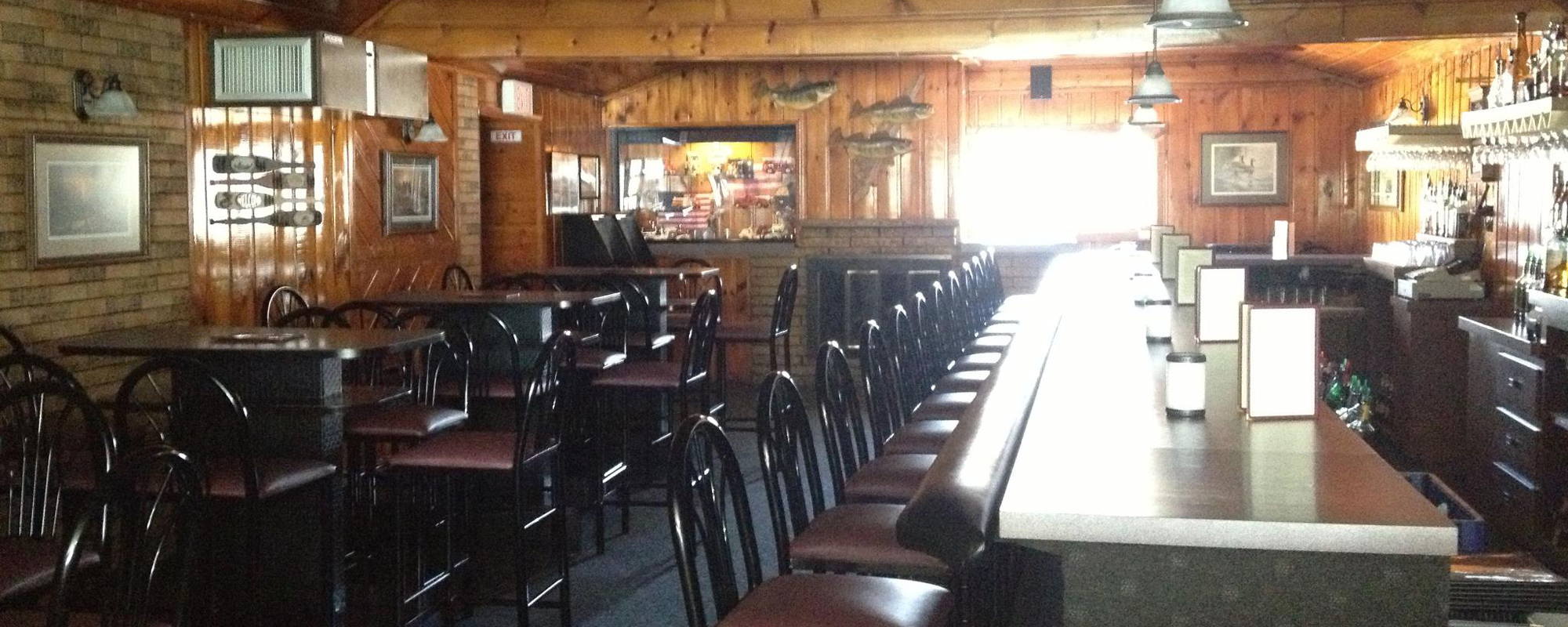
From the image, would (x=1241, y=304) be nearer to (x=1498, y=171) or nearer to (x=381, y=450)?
(x=1498, y=171)

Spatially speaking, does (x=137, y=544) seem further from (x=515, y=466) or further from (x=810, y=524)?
(x=515, y=466)

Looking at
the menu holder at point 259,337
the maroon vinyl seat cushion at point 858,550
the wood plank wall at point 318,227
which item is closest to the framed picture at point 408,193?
the wood plank wall at point 318,227

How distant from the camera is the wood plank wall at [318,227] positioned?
6.45 meters

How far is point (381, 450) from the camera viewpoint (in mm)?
7461

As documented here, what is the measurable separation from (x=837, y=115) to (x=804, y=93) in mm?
336

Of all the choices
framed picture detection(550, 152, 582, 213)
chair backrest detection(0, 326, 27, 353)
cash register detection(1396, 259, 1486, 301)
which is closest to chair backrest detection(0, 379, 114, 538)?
chair backrest detection(0, 326, 27, 353)

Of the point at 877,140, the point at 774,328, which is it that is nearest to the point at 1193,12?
the point at 774,328

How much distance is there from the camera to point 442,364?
580cm

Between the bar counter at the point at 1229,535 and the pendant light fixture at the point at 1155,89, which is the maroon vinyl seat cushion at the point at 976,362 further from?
the bar counter at the point at 1229,535

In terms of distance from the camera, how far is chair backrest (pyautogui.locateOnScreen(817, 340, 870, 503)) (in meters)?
3.90

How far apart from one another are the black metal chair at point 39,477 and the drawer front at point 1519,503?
4.78 m

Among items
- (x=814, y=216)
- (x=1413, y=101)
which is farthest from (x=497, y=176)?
(x=1413, y=101)

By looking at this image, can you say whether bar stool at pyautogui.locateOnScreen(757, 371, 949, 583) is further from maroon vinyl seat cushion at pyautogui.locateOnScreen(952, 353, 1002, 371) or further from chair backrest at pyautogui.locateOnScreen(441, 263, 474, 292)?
chair backrest at pyautogui.locateOnScreen(441, 263, 474, 292)

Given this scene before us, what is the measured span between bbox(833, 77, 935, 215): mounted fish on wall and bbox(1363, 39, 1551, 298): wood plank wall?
124 inches
